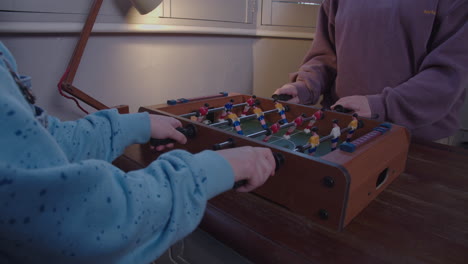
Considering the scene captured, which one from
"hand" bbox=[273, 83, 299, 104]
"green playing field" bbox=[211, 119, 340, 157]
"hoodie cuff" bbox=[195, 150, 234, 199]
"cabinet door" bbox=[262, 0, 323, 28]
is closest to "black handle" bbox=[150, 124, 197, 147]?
"green playing field" bbox=[211, 119, 340, 157]

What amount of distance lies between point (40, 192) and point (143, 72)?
1002mm

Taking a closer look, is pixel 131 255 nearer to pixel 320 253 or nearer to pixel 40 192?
pixel 40 192

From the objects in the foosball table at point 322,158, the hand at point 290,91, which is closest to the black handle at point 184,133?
the foosball table at point 322,158

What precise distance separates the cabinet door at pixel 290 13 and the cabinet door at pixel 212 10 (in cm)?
11

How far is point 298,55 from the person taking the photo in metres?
1.82

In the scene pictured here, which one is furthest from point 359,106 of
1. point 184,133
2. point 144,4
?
point 144,4

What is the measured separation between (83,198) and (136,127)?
13.4 inches

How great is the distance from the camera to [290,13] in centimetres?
172

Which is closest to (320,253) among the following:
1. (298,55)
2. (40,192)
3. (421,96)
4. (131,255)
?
(131,255)

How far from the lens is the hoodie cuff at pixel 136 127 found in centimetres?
64

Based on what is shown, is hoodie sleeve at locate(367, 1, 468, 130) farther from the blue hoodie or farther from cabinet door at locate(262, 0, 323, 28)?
cabinet door at locate(262, 0, 323, 28)

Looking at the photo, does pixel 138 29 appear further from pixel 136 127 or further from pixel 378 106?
pixel 378 106

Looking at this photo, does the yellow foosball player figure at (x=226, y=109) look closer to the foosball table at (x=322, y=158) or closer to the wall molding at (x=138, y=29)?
the foosball table at (x=322, y=158)

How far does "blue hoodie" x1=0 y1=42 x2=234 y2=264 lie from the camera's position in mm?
298
